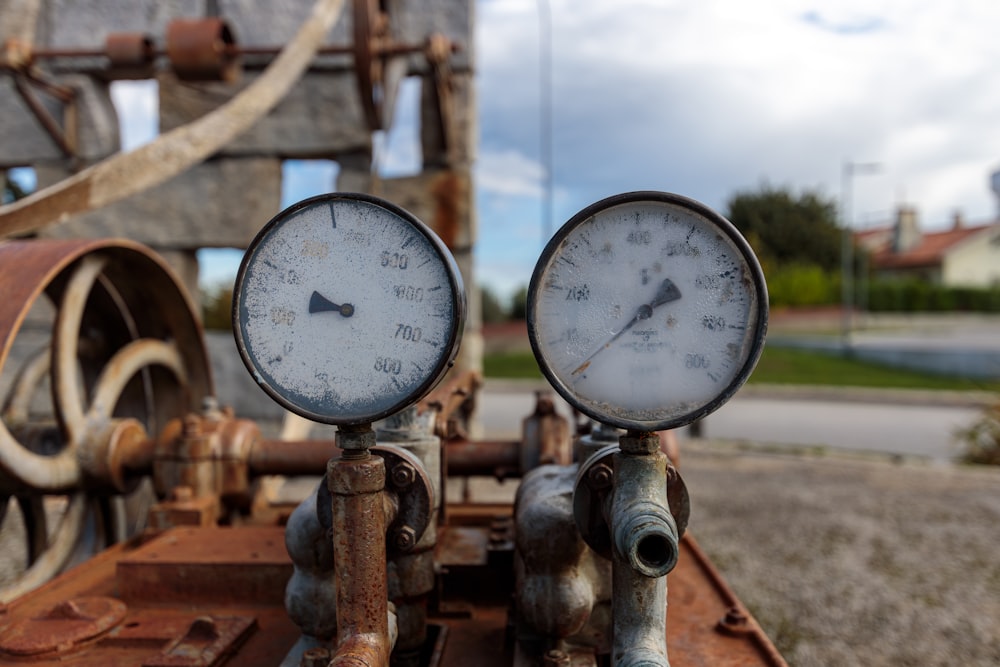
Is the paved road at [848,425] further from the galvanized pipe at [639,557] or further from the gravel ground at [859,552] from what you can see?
the galvanized pipe at [639,557]

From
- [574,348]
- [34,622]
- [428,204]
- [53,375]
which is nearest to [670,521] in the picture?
[574,348]

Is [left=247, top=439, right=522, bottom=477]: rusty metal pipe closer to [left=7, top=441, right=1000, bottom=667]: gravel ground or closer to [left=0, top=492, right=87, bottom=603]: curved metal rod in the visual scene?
[left=0, top=492, right=87, bottom=603]: curved metal rod

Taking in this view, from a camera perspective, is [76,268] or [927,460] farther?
[927,460]

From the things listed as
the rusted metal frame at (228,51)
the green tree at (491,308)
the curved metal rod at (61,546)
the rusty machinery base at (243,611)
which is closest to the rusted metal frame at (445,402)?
the rusty machinery base at (243,611)

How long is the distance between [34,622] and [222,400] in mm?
2760

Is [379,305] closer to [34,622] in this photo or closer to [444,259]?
[444,259]

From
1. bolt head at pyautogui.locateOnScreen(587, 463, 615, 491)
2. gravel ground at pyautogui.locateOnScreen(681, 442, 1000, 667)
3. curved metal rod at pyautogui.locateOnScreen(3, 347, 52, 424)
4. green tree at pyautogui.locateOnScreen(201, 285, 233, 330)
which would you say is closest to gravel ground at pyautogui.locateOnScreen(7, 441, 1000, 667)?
gravel ground at pyautogui.locateOnScreen(681, 442, 1000, 667)

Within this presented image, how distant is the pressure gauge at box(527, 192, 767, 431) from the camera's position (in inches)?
45.2

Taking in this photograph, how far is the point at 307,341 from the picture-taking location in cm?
120

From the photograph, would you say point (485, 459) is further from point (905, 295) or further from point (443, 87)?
point (905, 295)

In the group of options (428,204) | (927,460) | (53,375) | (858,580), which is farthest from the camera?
(927,460)

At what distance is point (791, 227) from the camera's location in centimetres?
3048

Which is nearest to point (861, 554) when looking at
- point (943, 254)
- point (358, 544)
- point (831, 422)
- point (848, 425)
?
point (358, 544)

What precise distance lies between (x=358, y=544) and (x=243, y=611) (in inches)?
26.1
